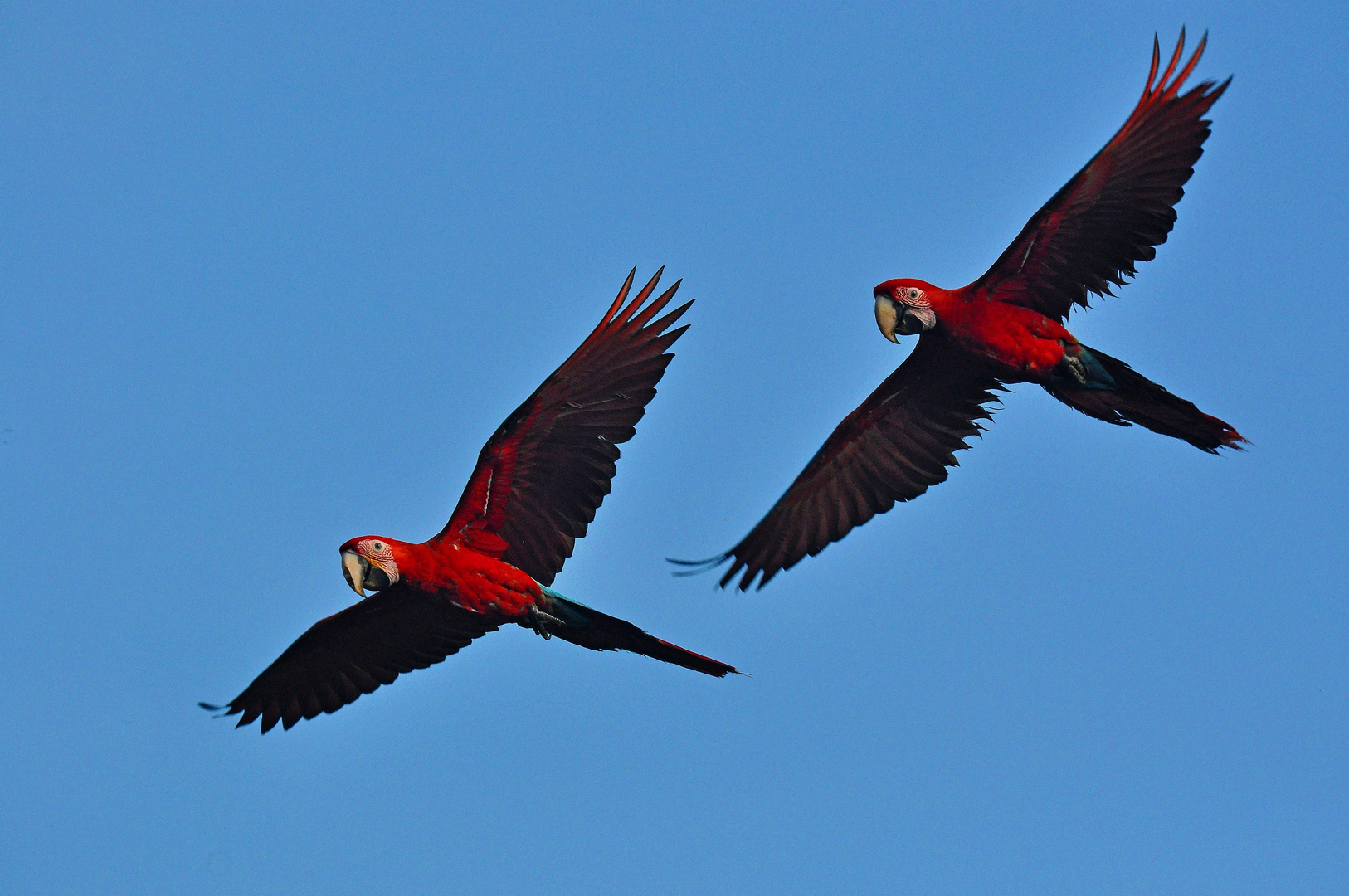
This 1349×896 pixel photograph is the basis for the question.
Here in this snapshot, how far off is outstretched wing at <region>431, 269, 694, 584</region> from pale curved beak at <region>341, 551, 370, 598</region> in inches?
24.8

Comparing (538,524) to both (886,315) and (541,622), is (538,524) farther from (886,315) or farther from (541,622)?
(886,315)

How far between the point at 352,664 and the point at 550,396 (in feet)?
9.83

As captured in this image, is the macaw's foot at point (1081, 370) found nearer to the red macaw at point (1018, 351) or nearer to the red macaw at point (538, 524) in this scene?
the red macaw at point (1018, 351)

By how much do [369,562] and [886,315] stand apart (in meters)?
4.53

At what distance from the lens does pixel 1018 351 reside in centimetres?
1220

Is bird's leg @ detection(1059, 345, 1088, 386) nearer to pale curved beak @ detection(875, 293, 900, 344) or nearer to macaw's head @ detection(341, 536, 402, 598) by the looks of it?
pale curved beak @ detection(875, 293, 900, 344)

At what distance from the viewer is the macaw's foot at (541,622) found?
12.1 meters

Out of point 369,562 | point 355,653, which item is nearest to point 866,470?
point 369,562

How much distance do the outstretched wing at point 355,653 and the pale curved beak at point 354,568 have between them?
18.8 inches

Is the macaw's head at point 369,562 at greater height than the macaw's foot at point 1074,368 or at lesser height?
lesser

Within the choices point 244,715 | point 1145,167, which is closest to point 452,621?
point 244,715

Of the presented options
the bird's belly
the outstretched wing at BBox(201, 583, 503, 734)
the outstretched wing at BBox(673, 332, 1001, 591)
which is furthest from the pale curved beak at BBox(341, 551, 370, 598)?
the bird's belly

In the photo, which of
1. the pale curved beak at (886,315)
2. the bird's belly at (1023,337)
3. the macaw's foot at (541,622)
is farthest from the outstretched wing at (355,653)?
the bird's belly at (1023,337)

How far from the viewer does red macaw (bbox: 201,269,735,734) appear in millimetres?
Answer: 11859
